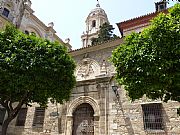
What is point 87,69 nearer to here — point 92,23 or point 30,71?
point 30,71

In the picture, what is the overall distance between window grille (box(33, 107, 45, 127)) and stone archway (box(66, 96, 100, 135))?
2325 millimetres

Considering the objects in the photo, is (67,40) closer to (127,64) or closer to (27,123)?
(27,123)

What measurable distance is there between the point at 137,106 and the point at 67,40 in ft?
77.0

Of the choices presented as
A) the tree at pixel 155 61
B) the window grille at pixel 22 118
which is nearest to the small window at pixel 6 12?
the window grille at pixel 22 118

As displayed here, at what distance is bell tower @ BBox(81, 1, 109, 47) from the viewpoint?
35281mm

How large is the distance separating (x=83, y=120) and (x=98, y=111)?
130 centimetres

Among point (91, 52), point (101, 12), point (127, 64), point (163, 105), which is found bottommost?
point (163, 105)

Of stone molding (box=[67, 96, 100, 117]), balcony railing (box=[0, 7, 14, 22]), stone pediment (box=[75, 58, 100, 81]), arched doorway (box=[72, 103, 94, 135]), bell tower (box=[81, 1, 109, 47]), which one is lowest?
arched doorway (box=[72, 103, 94, 135])

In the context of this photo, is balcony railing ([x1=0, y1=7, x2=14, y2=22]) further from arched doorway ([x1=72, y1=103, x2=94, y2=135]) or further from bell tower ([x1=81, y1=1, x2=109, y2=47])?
arched doorway ([x1=72, y1=103, x2=94, y2=135])

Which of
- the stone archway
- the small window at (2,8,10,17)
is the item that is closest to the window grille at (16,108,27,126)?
the stone archway

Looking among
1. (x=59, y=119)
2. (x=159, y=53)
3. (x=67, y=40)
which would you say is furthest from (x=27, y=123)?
(x=67, y=40)

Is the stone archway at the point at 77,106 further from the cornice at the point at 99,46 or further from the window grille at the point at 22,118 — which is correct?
the window grille at the point at 22,118

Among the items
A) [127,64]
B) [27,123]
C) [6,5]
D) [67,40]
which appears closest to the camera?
[127,64]

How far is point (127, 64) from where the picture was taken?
739 cm
